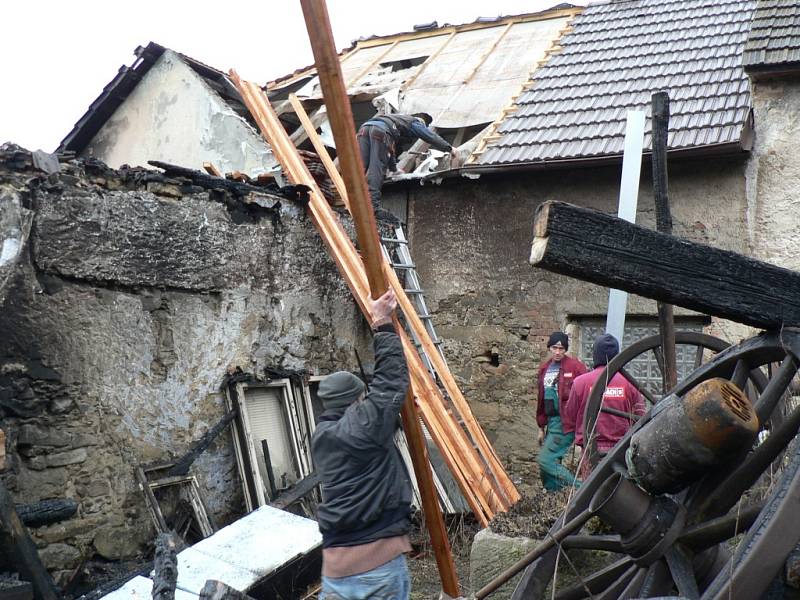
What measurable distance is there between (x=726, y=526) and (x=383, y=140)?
605cm

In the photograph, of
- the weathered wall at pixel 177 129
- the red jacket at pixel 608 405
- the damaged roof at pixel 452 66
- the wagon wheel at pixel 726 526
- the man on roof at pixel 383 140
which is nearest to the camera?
the wagon wheel at pixel 726 526

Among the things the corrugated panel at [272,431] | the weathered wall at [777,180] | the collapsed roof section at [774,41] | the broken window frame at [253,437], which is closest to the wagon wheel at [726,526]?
the broken window frame at [253,437]

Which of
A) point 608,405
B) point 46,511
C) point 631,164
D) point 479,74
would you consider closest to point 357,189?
point 608,405

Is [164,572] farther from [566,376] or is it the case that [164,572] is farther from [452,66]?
[452,66]

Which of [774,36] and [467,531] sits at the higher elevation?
[774,36]

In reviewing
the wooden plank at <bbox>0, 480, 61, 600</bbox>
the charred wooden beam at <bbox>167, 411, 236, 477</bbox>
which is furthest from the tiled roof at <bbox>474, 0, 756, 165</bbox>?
the wooden plank at <bbox>0, 480, 61, 600</bbox>

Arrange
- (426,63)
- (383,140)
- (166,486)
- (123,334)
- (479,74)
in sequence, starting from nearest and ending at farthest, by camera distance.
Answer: (123,334)
(166,486)
(383,140)
(479,74)
(426,63)

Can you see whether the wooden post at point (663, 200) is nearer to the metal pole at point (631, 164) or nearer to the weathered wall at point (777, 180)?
the metal pole at point (631, 164)

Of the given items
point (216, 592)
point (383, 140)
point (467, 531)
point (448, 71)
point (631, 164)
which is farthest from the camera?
point (448, 71)

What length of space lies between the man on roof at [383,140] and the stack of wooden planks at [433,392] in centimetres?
38

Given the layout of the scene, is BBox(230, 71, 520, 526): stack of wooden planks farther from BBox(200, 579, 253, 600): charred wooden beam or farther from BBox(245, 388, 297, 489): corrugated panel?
BBox(200, 579, 253, 600): charred wooden beam

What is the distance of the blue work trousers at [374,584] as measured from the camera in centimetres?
357

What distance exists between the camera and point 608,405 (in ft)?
18.3

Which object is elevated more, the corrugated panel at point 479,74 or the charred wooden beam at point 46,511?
the corrugated panel at point 479,74
